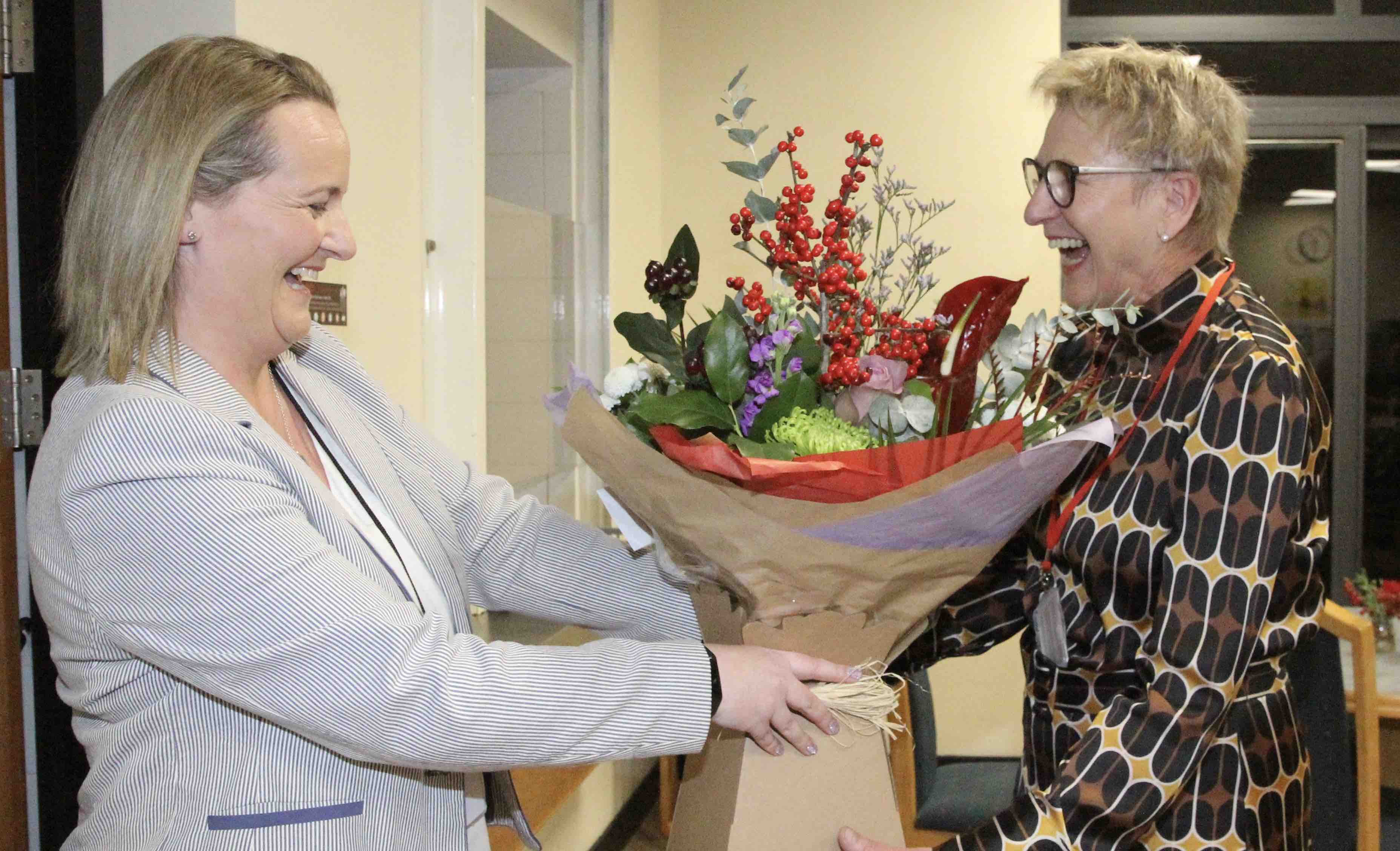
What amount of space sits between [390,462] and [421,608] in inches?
8.7

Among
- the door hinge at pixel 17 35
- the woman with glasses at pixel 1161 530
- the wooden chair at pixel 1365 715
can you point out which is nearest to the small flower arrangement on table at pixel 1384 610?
the wooden chair at pixel 1365 715

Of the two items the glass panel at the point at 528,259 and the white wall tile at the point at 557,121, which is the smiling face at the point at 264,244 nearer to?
the glass panel at the point at 528,259

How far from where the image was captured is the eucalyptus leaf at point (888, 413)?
40.9 inches

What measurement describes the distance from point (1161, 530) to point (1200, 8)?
396 centimetres

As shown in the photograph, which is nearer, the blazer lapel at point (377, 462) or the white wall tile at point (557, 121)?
the blazer lapel at point (377, 462)

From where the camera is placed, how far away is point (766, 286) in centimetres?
384

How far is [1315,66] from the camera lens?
4527 mm

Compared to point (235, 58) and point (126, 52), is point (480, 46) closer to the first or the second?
point (126, 52)

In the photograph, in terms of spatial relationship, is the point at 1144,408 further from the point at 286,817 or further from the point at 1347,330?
the point at 1347,330

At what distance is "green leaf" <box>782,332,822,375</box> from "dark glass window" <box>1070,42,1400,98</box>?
395 centimetres

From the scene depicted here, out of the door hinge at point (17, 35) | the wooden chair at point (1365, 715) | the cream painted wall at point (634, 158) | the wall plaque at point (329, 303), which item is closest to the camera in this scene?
the door hinge at point (17, 35)

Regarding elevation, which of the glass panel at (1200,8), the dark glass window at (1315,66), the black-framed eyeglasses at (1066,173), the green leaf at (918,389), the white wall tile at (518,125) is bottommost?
the green leaf at (918,389)

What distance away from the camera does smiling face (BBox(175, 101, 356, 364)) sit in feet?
3.90

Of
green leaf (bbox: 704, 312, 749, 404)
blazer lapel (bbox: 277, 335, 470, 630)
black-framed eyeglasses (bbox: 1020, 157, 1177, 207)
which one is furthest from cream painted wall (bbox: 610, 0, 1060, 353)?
green leaf (bbox: 704, 312, 749, 404)
